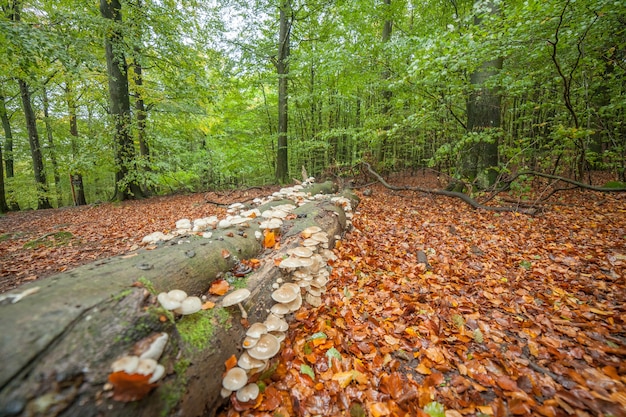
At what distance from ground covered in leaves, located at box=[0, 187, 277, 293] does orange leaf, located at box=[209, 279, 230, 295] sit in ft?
10.4

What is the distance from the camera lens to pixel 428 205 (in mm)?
7477

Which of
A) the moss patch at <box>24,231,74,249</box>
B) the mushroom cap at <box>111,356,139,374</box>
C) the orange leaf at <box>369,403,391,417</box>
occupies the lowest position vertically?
the orange leaf at <box>369,403,391,417</box>

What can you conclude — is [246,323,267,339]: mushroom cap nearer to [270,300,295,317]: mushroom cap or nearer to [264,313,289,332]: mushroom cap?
[264,313,289,332]: mushroom cap

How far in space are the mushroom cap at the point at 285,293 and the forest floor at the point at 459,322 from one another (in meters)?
0.43

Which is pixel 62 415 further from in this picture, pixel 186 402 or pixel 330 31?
pixel 330 31

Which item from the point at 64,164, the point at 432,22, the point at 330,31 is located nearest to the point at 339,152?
the point at 330,31

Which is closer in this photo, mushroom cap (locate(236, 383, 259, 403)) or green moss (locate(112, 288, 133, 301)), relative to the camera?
green moss (locate(112, 288, 133, 301))

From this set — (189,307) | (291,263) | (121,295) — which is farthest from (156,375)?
(291,263)

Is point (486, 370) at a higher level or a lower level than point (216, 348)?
lower

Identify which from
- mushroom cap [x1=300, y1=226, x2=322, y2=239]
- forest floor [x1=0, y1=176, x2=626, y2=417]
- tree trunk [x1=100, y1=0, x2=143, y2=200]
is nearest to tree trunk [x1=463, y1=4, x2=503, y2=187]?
forest floor [x1=0, y1=176, x2=626, y2=417]

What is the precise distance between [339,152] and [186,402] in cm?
1568

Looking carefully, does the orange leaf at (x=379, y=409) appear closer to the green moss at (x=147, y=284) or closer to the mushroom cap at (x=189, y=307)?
the mushroom cap at (x=189, y=307)

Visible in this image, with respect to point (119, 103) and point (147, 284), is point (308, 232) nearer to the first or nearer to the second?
point (147, 284)

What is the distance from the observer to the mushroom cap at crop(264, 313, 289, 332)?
2.16 m
